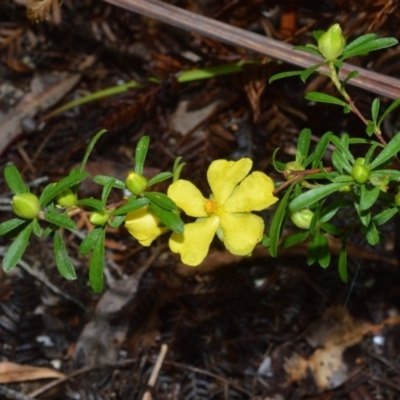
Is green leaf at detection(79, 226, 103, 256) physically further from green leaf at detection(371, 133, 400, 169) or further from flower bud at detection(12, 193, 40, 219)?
green leaf at detection(371, 133, 400, 169)

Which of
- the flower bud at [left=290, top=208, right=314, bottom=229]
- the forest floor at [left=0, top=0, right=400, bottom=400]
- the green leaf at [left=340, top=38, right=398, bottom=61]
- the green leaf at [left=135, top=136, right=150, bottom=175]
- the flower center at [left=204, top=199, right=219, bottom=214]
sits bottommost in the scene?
the forest floor at [left=0, top=0, right=400, bottom=400]

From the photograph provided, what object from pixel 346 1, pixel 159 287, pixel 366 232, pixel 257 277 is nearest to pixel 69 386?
pixel 159 287

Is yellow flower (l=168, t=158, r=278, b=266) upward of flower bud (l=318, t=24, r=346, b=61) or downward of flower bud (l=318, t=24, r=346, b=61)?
downward

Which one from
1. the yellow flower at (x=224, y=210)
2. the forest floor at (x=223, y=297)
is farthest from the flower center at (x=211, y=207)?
the forest floor at (x=223, y=297)

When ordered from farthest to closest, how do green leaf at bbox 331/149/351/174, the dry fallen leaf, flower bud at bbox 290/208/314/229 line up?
1. the dry fallen leaf
2. flower bud at bbox 290/208/314/229
3. green leaf at bbox 331/149/351/174

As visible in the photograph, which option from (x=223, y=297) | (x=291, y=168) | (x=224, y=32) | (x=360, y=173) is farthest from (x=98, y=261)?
(x=223, y=297)

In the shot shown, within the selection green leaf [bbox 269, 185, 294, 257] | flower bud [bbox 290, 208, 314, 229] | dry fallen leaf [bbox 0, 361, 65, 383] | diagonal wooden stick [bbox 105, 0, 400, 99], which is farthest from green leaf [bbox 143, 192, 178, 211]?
dry fallen leaf [bbox 0, 361, 65, 383]

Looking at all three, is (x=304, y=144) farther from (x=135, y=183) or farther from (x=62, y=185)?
(x=62, y=185)

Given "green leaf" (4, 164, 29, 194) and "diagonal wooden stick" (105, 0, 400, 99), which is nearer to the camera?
"green leaf" (4, 164, 29, 194)
